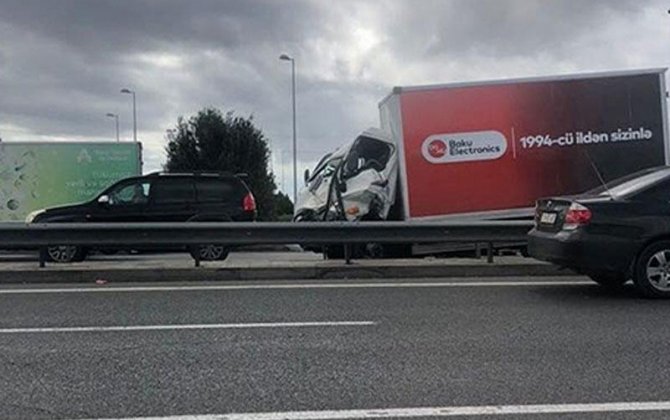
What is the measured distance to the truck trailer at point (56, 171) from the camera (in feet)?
63.4

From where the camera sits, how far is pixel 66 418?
4.25 m

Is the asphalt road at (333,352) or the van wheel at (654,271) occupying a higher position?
the van wheel at (654,271)

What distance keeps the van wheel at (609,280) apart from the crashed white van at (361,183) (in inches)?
182

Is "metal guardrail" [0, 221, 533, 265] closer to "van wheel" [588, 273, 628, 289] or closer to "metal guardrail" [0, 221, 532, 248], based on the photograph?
"metal guardrail" [0, 221, 532, 248]

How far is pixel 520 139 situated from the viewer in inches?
488

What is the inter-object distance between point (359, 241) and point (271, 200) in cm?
2892

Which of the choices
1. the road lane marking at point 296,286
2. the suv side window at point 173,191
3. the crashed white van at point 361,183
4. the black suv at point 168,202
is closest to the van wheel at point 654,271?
the road lane marking at point 296,286

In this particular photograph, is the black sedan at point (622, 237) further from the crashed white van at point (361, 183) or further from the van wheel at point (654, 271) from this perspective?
the crashed white van at point (361, 183)

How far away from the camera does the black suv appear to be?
14.1 metres

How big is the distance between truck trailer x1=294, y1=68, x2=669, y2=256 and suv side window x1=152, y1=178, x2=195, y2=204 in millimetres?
4665

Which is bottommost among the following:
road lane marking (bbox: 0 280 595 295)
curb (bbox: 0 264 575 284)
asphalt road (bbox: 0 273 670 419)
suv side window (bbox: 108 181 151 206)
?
asphalt road (bbox: 0 273 670 419)

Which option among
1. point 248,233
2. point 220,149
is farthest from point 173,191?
point 220,149

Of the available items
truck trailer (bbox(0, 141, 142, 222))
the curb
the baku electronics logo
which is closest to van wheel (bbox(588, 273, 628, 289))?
the curb

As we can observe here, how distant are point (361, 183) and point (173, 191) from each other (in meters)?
4.02
